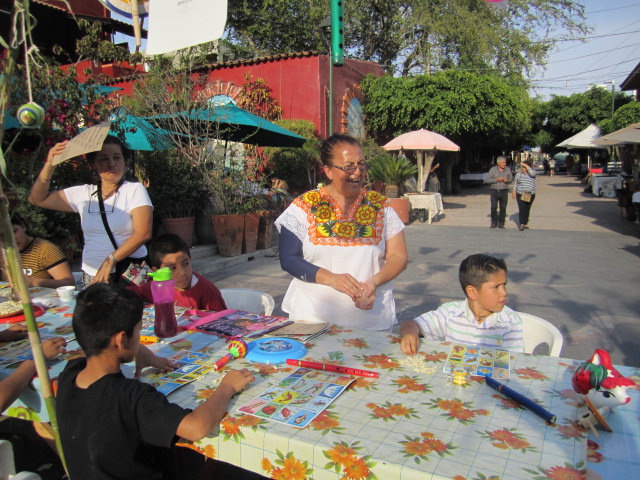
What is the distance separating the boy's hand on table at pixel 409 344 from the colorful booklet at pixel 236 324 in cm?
63

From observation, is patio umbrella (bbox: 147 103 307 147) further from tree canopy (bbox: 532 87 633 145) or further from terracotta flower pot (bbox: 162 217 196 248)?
tree canopy (bbox: 532 87 633 145)

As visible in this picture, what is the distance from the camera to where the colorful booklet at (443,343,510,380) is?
1716 millimetres

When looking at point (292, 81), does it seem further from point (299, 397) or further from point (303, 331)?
point (299, 397)

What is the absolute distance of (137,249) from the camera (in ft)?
9.75

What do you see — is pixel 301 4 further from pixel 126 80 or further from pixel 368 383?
pixel 368 383

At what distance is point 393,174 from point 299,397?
11.6 metres

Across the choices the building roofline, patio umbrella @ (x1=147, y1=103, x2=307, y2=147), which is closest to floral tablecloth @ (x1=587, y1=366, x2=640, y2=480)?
patio umbrella @ (x1=147, y1=103, x2=307, y2=147)

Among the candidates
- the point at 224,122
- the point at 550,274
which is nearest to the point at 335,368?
the point at 550,274

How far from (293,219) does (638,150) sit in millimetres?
15546

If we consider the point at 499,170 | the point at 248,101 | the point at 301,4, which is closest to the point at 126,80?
the point at 248,101

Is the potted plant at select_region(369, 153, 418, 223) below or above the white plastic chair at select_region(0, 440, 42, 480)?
above

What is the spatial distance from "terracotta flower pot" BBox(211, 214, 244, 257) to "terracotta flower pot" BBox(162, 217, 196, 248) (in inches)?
15.7

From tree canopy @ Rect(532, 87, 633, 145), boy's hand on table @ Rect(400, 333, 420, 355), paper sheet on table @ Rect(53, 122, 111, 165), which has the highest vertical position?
tree canopy @ Rect(532, 87, 633, 145)

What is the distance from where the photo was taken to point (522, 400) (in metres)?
1.47
